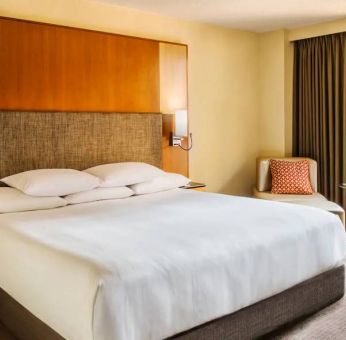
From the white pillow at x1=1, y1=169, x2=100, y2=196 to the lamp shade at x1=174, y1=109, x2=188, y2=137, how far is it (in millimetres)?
1263

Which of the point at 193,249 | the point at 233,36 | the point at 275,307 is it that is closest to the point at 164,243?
the point at 193,249

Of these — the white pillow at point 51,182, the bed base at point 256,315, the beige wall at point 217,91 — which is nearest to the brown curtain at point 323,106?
the beige wall at point 217,91

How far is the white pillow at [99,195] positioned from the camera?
308cm

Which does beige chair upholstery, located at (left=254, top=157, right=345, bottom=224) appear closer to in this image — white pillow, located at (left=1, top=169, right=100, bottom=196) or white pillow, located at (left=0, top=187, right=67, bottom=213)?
white pillow, located at (left=1, top=169, right=100, bottom=196)

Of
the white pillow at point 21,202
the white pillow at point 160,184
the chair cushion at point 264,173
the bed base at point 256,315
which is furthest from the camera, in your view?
the chair cushion at point 264,173

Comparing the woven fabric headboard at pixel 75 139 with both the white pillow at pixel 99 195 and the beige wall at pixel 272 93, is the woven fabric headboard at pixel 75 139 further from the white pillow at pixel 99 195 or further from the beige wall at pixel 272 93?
the beige wall at pixel 272 93

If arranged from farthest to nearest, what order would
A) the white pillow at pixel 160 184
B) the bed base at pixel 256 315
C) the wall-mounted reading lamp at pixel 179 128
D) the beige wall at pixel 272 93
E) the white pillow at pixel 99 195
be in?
1. the beige wall at pixel 272 93
2. the wall-mounted reading lamp at pixel 179 128
3. the white pillow at pixel 160 184
4. the white pillow at pixel 99 195
5. the bed base at pixel 256 315

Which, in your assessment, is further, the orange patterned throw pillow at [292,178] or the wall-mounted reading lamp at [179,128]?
the orange patterned throw pillow at [292,178]

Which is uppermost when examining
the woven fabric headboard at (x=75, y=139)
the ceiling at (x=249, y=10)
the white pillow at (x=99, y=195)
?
the ceiling at (x=249, y=10)

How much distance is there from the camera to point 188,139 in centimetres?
449

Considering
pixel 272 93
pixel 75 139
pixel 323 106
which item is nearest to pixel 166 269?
pixel 75 139

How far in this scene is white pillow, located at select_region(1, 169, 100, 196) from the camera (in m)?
2.90

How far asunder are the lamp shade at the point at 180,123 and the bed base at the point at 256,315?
6.79ft

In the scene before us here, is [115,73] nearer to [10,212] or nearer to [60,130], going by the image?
[60,130]
